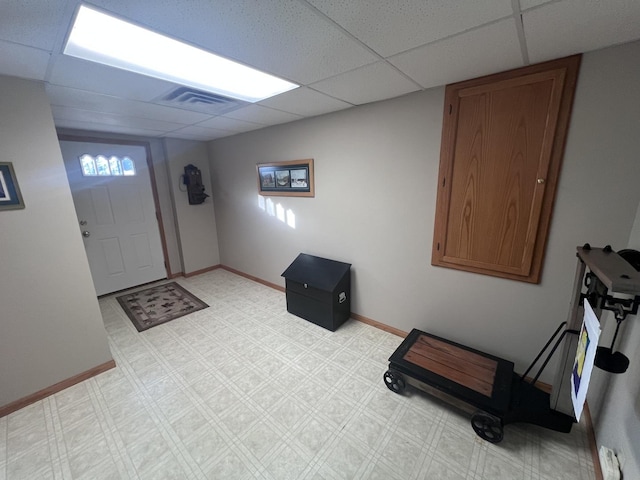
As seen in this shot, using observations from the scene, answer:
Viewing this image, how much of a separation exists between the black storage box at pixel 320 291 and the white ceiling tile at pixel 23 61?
7.81ft

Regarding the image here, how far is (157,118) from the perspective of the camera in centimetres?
260

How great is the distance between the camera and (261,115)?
260 cm

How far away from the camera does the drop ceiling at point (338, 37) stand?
39.2 inches

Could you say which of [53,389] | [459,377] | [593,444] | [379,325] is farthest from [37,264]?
[593,444]

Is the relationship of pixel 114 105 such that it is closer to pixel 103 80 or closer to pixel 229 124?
pixel 103 80

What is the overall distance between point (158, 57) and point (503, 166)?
2.31 m

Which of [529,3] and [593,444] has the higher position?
[529,3]

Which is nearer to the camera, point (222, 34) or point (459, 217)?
point (222, 34)

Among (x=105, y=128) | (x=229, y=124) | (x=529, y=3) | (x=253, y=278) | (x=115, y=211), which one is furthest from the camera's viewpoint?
(x=253, y=278)

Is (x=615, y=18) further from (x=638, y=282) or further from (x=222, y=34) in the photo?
(x=222, y=34)

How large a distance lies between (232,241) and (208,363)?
7.92 ft

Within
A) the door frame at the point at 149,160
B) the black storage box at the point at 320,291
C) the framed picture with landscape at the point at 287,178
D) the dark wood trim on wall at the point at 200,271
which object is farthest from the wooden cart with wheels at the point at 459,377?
the door frame at the point at 149,160

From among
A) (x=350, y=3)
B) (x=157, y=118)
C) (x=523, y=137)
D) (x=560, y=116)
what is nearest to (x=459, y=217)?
(x=523, y=137)

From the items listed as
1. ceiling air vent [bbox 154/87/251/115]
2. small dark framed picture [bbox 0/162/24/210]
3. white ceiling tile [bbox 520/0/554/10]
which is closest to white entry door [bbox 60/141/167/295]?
small dark framed picture [bbox 0/162/24/210]
